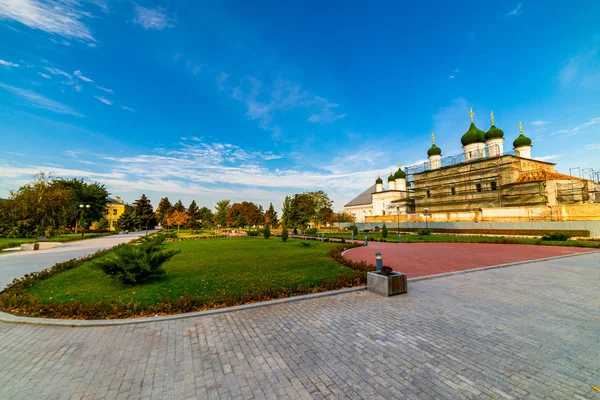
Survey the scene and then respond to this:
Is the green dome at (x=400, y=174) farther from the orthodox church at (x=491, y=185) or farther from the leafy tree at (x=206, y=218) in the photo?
the leafy tree at (x=206, y=218)

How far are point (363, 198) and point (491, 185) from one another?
44.5 metres

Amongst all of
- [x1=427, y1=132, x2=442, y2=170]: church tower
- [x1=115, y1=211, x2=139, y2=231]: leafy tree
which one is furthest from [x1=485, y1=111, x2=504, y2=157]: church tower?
[x1=115, y1=211, x2=139, y2=231]: leafy tree

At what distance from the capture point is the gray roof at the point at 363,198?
82250mm

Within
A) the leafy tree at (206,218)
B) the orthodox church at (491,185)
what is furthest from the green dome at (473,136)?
the leafy tree at (206,218)

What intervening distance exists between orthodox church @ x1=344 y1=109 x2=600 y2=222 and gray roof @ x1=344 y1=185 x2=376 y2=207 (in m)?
22.1

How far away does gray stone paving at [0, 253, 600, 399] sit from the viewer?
3211 millimetres

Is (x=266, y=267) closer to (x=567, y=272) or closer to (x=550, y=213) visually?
(x=567, y=272)

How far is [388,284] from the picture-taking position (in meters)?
7.21

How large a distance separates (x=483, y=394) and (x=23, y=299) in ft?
32.3

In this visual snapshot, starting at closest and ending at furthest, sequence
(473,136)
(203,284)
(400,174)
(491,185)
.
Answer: (203,284)
(491,185)
(473,136)
(400,174)

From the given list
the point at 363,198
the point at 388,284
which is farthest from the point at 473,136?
the point at 388,284

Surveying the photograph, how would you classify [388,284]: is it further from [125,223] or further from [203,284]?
[125,223]

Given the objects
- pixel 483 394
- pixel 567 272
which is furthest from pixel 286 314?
pixel 567 272

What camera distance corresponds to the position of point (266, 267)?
1087 centimetres
